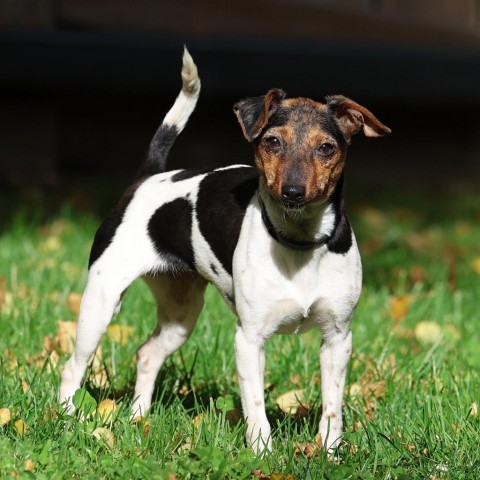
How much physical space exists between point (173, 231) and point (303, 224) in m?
0.65

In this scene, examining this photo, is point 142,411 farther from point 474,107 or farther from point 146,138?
point 474,107

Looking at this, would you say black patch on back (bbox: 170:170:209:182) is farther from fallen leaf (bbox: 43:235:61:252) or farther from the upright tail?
fallen leaf (bbox: 43:235:61:252)

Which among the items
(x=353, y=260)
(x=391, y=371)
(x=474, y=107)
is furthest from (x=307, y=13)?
(x=353, y=260)

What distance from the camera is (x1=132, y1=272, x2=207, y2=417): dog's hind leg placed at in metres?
4.71

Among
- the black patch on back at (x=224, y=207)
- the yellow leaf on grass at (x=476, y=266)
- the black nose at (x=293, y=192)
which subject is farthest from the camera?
the yellow leaf on grass at (x=476, y=266)

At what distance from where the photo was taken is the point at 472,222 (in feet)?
29.8

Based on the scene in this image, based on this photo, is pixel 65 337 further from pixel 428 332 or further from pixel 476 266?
pixel 476 266

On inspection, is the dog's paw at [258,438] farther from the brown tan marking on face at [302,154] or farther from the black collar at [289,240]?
the brown tan marking on face at [302,154]

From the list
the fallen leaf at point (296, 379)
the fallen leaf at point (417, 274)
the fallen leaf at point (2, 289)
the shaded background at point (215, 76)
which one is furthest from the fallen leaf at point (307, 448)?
the shaded background at point (215, 76)

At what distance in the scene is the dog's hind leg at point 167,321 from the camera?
15.4 ft

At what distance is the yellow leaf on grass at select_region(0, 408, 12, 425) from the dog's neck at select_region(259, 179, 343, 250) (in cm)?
118

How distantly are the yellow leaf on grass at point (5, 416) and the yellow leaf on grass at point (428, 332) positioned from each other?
8.23ft

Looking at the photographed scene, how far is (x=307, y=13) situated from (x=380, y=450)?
6.75m

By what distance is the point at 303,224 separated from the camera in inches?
158
